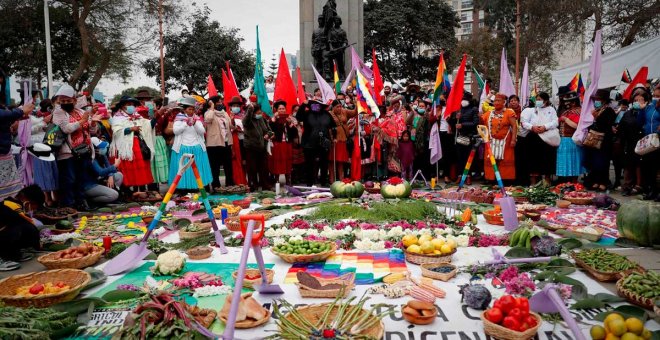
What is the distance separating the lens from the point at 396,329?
3.90 m

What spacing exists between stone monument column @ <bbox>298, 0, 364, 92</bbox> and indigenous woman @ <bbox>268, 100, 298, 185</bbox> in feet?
21.3

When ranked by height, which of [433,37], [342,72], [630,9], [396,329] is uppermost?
[433,37]

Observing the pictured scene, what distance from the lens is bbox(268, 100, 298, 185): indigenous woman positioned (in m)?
12.6

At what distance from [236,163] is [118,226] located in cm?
479

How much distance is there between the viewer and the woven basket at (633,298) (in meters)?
4.07

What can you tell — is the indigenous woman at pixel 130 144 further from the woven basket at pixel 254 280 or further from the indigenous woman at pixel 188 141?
the woven basket at pixel 254 280

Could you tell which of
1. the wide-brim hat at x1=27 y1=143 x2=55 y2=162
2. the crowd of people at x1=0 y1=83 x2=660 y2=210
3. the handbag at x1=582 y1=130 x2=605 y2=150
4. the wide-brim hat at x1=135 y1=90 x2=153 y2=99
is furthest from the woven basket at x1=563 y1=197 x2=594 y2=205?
the wide-brim hat at x1=135 y1=90 x2=153 y2=99

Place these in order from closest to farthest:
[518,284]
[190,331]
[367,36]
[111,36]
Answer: [190,331]
[518,284]
[111,36]
[367,36]

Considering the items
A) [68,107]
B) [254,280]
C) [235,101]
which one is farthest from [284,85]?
[254,280]

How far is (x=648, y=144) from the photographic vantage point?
946cm

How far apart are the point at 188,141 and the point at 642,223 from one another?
855 centimetres

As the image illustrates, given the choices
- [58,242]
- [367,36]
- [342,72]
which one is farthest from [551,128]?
[367,36]

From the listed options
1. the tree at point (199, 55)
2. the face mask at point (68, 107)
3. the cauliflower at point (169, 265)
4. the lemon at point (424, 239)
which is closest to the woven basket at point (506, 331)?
the lemon at point (424, 239)

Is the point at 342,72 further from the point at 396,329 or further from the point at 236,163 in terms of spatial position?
the point at 396,329
